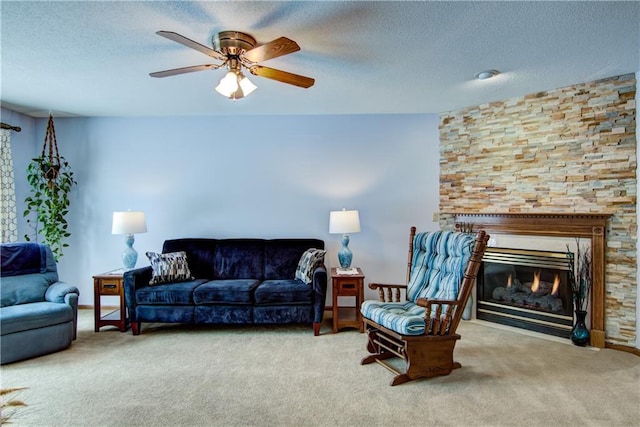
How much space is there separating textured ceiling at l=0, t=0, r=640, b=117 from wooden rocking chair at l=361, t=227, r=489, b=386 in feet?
4.63

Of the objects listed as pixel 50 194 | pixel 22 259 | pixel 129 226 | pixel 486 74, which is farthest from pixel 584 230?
pixel 50 194

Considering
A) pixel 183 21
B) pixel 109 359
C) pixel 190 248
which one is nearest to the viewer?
pixel 183 21

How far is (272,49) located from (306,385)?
223cm

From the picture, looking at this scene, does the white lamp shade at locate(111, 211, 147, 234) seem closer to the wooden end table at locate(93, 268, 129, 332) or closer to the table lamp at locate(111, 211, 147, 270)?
the table lamp at locate(111, 211, 147, 270)

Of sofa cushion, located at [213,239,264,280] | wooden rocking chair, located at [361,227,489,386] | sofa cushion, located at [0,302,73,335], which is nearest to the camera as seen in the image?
wooden rocking chair, located at [361,227,489,386]

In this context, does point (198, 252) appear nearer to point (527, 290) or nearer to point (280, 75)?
point (280, 75)

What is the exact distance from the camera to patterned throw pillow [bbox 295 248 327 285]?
3.58m

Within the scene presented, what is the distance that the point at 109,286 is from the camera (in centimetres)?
346

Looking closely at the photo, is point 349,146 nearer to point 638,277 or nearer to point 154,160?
point 154,160

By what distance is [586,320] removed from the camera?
3111 millimetres

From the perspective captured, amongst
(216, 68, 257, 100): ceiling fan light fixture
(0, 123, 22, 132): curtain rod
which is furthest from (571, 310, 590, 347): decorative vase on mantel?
(0, 123, 22, 132): curtain rod

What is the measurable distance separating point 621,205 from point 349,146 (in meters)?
2.75

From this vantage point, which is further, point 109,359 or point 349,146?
point 349,146

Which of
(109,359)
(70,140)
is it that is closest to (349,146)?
(109,359)
